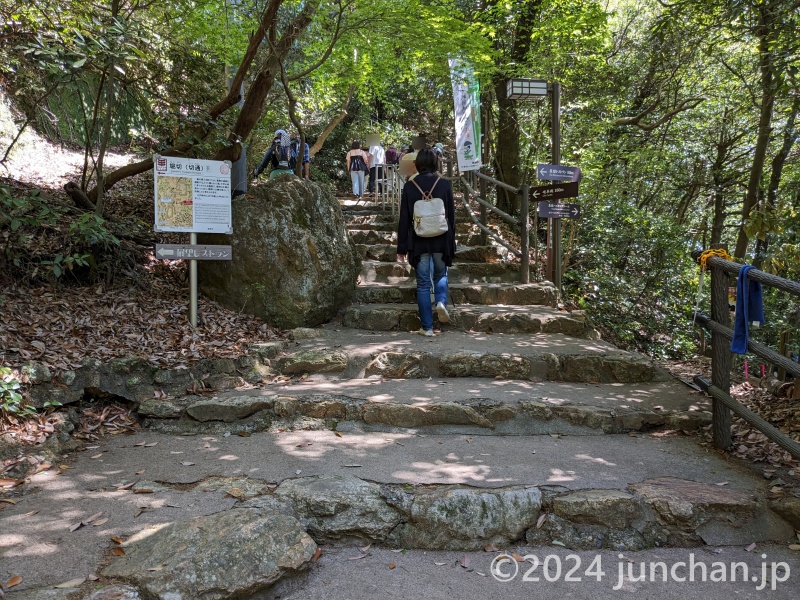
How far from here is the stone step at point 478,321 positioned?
20.0 feet

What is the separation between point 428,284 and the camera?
18.9ft

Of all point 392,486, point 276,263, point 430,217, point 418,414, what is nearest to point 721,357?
point 418,414

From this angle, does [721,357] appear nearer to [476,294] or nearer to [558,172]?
[476,294]

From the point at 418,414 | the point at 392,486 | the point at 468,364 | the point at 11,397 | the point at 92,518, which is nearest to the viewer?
the point at 92,518

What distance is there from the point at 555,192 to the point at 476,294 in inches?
68.3

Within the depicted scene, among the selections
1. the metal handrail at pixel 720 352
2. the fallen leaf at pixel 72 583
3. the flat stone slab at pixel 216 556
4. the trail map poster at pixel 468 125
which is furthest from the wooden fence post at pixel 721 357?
the trail map poster at pixel 468 125

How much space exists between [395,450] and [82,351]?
8.53ft

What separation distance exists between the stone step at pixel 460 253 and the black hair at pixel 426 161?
2.52 metres

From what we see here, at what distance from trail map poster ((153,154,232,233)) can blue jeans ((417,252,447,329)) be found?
2.04 m

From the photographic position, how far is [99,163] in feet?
17.8

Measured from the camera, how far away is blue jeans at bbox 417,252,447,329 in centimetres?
576

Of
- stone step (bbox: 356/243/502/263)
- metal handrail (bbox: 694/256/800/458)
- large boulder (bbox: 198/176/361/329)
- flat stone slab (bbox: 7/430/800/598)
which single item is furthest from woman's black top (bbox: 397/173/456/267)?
metal handrail (bbox: 694/256/800/458)

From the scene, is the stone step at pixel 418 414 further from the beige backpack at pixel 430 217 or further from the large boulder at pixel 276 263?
the beige backpack at pixel 430 217

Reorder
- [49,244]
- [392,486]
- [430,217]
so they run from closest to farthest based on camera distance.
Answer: [392,486] → [49,244] → [430,217]
